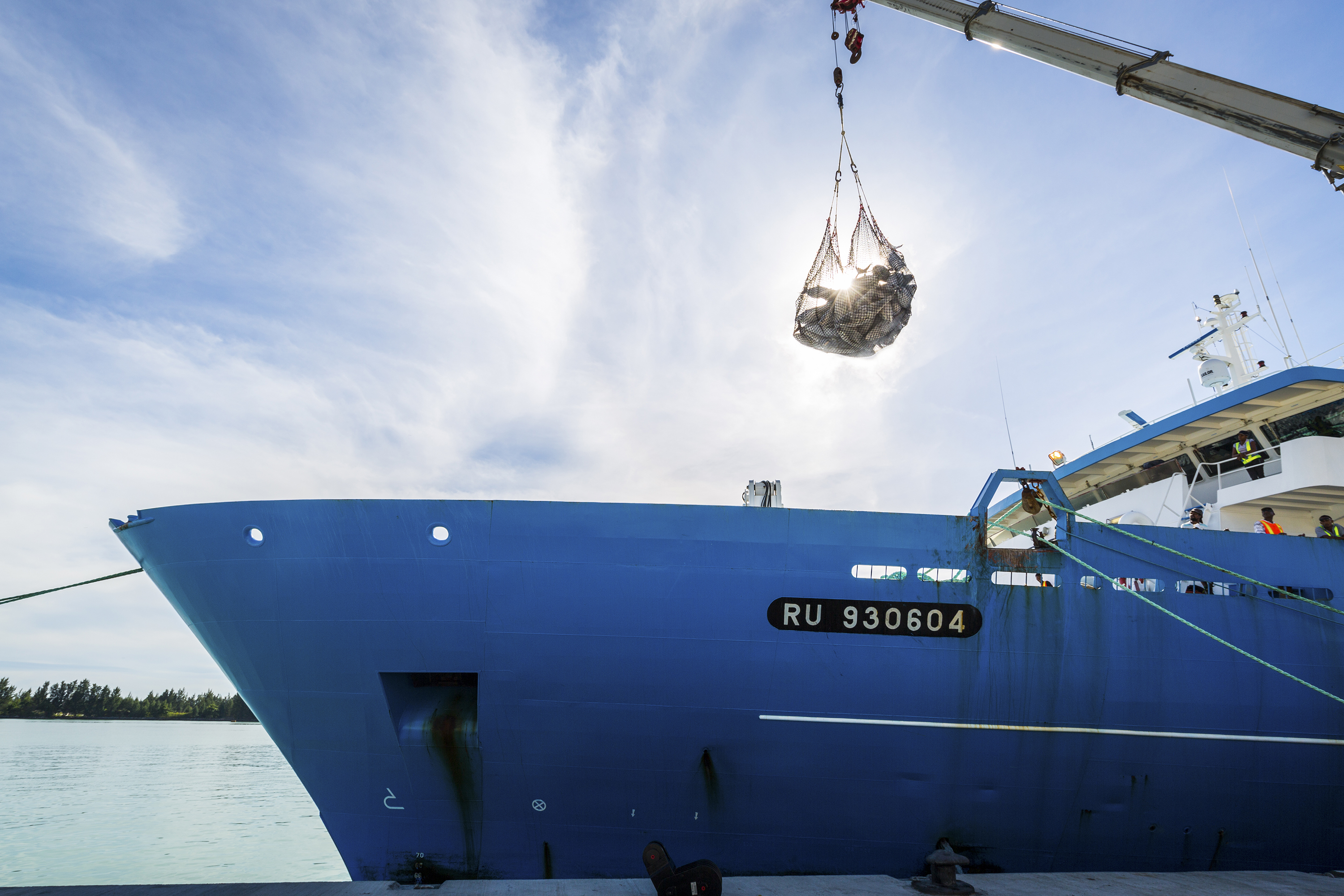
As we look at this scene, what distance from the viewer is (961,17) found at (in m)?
8.30

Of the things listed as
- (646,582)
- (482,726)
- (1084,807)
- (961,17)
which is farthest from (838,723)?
(961,17)

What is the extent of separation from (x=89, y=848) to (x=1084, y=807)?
706 inches

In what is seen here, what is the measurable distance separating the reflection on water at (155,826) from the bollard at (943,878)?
726cm

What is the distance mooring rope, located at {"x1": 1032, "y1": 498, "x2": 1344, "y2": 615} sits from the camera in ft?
21.2

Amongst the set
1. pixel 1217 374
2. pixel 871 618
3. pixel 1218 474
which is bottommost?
pixel 871 618

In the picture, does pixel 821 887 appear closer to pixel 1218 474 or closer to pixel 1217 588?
pixel 1217 588

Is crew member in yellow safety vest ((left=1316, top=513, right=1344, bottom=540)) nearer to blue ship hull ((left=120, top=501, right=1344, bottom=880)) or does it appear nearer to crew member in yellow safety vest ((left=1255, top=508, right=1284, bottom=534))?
crew member in yellow safety vest ((left=1255, top=508, right=1284, bottom=534))

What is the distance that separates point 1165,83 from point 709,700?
9092 mm

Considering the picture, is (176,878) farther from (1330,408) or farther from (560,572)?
(1330,408)

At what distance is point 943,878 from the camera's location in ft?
16.4

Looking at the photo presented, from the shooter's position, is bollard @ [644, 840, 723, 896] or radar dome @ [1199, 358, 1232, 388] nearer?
bollard @ [644, 840, 723, 896]

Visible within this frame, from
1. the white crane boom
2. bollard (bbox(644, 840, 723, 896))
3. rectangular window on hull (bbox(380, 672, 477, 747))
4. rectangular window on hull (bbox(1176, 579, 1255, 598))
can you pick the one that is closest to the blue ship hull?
rectangular window on hull (bbox(380, 672, 477, 747))

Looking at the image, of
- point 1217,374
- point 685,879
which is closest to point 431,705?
point 685,879

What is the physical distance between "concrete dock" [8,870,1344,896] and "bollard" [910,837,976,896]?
0.11m
